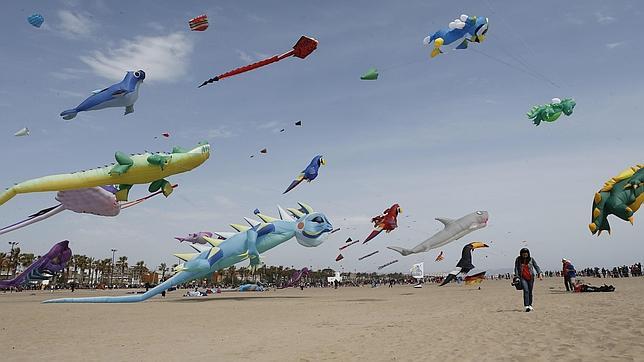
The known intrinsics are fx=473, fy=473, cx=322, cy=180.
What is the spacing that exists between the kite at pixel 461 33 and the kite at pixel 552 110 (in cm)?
422

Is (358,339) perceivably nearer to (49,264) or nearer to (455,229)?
(455,229)

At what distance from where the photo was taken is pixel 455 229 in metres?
27.9

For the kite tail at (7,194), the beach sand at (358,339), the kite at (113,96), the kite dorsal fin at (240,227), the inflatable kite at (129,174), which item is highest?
the kite at (113,96)

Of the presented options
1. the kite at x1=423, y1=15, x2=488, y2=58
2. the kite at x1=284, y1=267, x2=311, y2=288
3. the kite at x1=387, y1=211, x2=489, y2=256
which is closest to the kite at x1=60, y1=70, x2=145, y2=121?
the kite at x1=423, y1=15, x2=488, y2=58

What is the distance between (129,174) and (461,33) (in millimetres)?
12375

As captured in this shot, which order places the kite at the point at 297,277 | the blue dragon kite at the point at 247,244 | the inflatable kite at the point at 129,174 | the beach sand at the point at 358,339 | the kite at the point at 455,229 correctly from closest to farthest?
the beach sand at the point at 358,339 < the inflatable kite at the point at 129,174 < the blue dragon kite at the point at 247,244 < the kite at the point at 455,229 < the kite at the point at 297,277

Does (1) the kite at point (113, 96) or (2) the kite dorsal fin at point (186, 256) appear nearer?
(1) the kite at point (113, 96)

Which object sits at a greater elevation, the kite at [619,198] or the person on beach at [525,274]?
the kite at [619,198]

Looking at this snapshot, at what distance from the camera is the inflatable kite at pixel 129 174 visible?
17312mm

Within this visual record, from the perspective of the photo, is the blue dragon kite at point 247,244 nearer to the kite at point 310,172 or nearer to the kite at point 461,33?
the kite at point 310,172

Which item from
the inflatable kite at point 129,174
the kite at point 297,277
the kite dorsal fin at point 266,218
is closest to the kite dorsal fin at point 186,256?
the kite dorsal fin at point 266,218

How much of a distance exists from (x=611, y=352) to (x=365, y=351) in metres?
3.44

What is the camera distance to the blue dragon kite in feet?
79.2

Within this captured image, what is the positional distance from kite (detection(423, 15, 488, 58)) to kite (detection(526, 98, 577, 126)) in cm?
422
